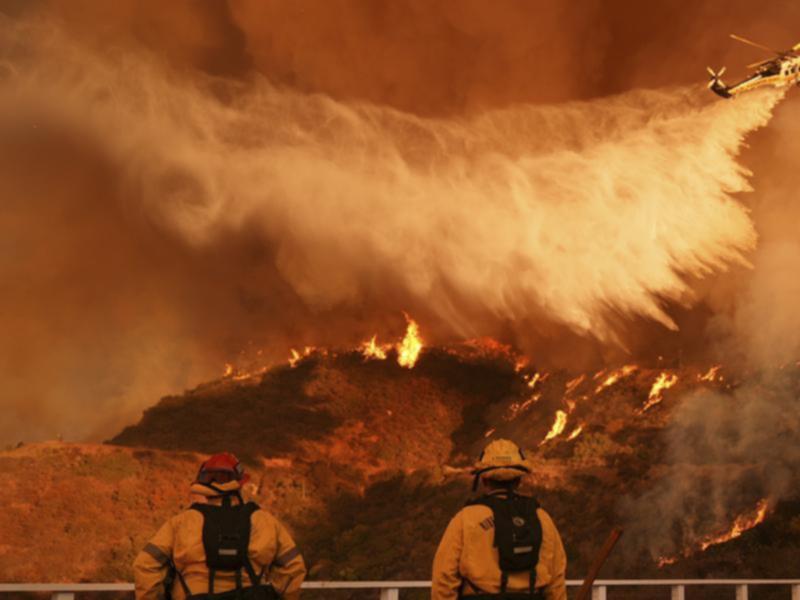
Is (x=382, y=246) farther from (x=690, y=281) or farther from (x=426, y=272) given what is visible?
(x=690, y=281)

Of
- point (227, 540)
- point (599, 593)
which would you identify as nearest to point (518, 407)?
point (599, 593)

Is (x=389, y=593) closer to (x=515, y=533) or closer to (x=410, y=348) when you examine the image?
(x=515, y=533)

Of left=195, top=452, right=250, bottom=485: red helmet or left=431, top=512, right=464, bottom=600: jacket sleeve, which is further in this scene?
left=195, top=452, right=250, bottom=485: red helmet

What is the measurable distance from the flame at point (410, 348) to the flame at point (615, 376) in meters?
8.31

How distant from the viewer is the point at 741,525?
1068 inches

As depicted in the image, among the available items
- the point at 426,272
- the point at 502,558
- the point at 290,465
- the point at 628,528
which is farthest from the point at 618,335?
the point at 502,558

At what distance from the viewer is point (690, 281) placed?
34.6m

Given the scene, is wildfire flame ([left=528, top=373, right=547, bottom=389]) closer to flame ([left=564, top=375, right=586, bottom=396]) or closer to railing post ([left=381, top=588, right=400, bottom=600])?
flame ([left=564, top=375, right=586, bottom=396])

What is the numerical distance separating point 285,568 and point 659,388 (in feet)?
99.2

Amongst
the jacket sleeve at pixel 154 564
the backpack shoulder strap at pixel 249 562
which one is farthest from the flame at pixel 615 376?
the jacket sleeve at pixel 154 564

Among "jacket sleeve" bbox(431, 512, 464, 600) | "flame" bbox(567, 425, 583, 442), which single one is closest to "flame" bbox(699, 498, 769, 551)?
"flame" bbox(567, 425, 583, 442)

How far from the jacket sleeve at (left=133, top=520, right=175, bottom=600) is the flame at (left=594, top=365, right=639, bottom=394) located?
1259 inches

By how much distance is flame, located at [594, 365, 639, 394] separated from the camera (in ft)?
119

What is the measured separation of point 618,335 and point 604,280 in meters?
3.76
